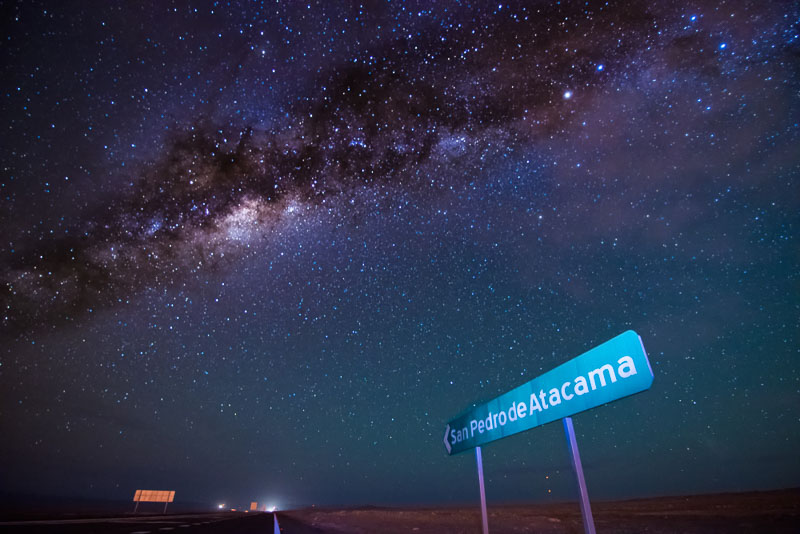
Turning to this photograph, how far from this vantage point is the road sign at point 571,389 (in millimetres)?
3811

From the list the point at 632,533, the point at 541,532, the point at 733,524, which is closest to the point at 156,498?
the point at 541,532

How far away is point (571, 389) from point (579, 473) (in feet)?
3.60

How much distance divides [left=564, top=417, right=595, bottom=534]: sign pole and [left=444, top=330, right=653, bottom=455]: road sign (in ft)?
0.72

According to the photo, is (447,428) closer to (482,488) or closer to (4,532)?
(482,488)

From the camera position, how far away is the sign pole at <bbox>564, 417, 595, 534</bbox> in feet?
13.9

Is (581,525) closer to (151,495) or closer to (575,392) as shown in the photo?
(575,392)

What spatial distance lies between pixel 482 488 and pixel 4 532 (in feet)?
36.1

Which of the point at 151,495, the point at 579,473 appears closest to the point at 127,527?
the point at 579,473

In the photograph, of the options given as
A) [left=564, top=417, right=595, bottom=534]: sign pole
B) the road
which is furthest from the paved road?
[left=564, top=417, right=595, bottom=534]: sign pole

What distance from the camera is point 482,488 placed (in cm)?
712

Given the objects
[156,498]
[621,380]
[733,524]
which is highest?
[621,380]

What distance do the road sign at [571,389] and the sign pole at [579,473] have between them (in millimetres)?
219

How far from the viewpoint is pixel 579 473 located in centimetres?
448

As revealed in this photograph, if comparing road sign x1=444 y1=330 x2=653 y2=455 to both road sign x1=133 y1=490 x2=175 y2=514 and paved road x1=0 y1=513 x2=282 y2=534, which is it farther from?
road sign x1=133 y1=490 x2=175 y2=514
